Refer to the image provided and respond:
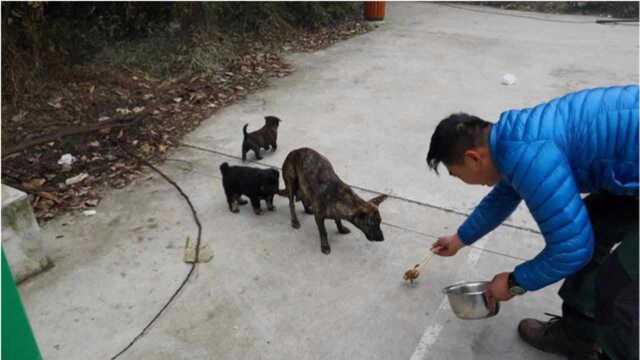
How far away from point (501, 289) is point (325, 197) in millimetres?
1306

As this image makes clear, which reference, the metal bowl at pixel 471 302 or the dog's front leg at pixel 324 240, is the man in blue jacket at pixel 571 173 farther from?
the dog's front leg at pixel 324 240

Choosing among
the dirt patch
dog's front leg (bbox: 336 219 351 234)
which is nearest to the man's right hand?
dog's front leg (bbox: 336 219 351 234)

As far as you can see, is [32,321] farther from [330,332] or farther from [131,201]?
[330,332]

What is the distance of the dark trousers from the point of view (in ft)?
6.66

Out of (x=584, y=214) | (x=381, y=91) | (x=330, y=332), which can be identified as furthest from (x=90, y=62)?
(x=584, y=214)

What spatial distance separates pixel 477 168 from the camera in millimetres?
2090

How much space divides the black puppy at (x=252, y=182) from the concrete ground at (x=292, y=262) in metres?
0.19

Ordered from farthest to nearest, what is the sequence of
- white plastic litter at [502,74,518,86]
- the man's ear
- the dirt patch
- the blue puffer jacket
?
white plastic litter at [502,74,518,86], the dirt patch, the man's ear, the blue puffer jacket

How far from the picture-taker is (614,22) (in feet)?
31.3

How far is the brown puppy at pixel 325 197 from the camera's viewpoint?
126 inches

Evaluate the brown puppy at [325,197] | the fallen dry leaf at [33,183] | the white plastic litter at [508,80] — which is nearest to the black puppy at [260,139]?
the brown puppy at [325,197]

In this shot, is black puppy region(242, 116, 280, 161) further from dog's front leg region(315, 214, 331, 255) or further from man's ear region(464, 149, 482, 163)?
man's ear region(464, 149, 482, 163)

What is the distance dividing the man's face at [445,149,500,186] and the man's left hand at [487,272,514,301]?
40 cm

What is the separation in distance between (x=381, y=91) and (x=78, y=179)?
10.8 feet
